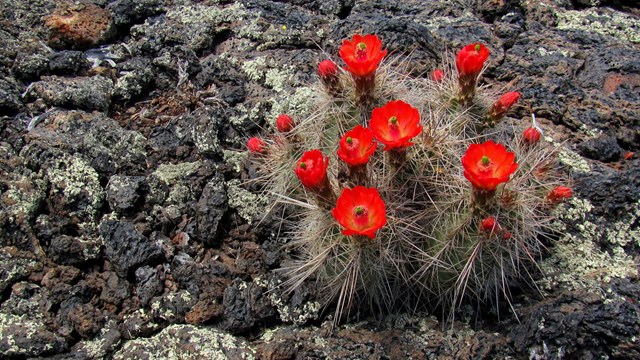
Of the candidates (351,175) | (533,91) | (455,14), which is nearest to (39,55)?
(351,175)

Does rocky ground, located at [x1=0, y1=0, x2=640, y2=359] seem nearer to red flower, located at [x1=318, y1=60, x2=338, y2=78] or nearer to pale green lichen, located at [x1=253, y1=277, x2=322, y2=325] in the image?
pale green lichen, located at [x1=253, y1=277, x2=322, y2=325]

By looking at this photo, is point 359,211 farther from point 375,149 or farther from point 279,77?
point 279,77

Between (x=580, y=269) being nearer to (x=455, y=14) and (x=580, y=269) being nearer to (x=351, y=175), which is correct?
(x=351, y=175)

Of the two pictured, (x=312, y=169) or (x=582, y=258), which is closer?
(x=312, y=169)

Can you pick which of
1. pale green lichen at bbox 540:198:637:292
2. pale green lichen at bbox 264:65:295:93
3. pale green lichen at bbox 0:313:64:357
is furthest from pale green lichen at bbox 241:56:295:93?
pale green lichen at bbox 0:313:64:357

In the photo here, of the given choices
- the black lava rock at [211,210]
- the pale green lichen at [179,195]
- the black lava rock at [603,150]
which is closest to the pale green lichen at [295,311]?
the black lava rock at [211,210]

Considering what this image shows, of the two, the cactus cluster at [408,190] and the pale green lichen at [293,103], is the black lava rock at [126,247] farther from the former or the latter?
the pale green lichen at [293,103]

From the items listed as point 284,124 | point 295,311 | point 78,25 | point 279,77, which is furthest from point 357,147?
point 78,25
